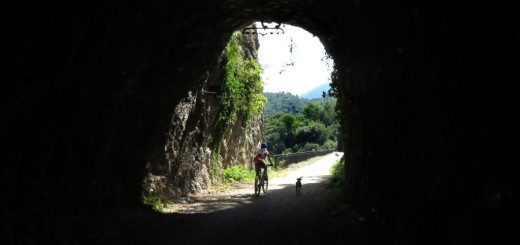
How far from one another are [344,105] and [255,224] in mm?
4390

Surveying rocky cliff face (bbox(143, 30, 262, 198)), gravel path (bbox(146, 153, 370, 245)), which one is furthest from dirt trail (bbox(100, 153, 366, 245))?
rocky cliff face (bbox(143, 30, 262, 198))

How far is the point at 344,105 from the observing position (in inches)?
503

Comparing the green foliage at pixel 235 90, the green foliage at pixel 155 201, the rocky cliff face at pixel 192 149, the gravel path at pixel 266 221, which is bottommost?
the gravel path at pixel 266 221

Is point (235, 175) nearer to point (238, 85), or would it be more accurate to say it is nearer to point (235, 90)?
point (235, 90)

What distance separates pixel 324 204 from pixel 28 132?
825cm

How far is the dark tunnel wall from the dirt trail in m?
0.90

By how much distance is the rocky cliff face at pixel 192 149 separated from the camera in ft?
48.2

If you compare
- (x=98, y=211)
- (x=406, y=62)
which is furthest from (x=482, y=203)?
(x=98, y=211)

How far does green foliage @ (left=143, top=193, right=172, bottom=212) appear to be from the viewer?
12562mm

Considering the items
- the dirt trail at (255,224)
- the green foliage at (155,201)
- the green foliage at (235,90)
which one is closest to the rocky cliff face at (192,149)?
the green foliage at (155,201)

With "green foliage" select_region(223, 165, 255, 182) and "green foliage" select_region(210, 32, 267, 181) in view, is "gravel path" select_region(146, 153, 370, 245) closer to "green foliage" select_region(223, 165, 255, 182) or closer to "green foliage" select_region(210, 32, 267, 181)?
"green foliage" select_region(210, 32, 267, 181)

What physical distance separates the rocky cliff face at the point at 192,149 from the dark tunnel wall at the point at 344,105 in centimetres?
84

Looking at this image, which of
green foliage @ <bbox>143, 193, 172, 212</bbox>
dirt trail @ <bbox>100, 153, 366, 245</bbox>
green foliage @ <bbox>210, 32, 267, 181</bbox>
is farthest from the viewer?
green foliage @ <bbox>210, 32, 267, 181</bbox>

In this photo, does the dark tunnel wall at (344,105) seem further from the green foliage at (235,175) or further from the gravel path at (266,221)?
the green foliage at (235,175)
